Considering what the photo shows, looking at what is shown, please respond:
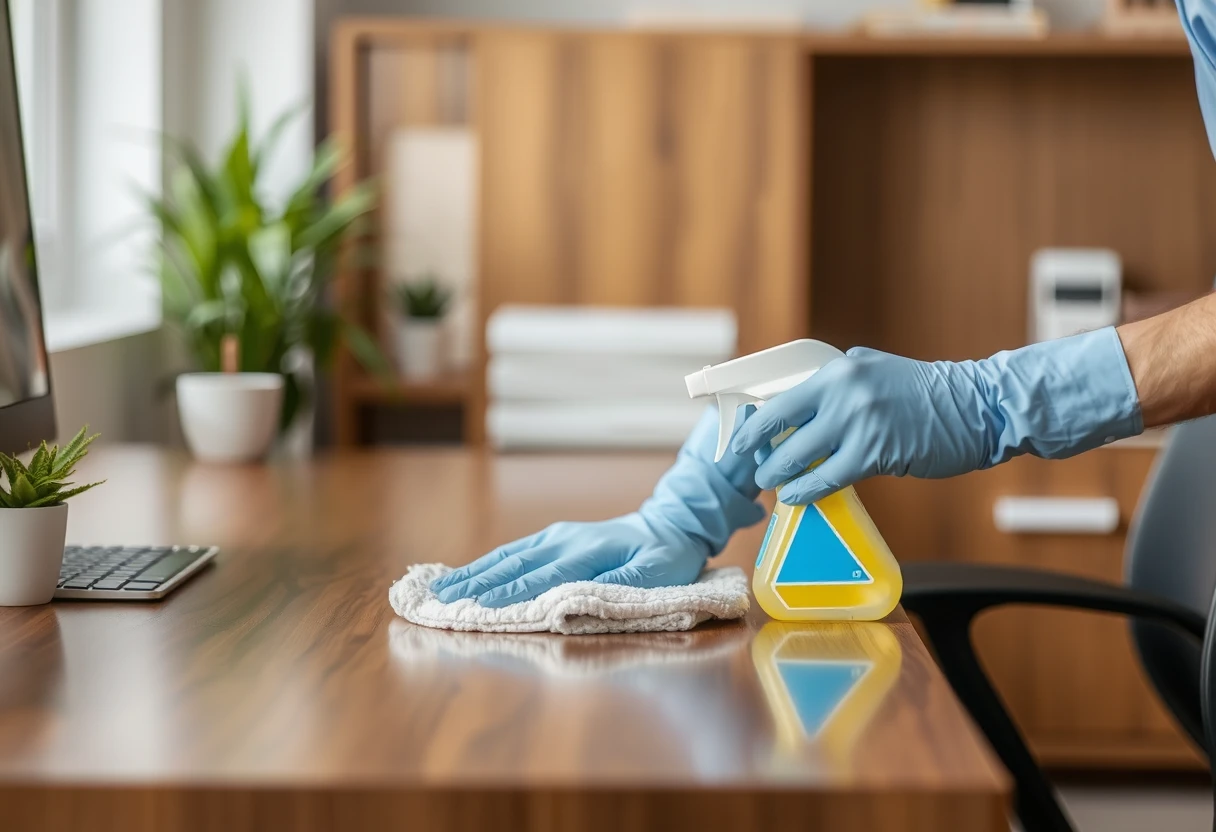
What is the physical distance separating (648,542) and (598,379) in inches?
51.4

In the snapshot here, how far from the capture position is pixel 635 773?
0.62m

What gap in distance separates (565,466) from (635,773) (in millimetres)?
1121

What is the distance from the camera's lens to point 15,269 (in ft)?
4.00

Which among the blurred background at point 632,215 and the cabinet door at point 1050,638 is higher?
the blurred background at point 632,215

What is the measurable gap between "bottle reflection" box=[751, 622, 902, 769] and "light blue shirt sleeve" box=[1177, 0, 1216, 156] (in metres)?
0.68

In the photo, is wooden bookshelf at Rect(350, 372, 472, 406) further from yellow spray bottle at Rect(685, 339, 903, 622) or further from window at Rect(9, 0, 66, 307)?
yellow spray bottle at Rect(685, 339, 903, 622)

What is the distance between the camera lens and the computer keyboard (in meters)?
0.98

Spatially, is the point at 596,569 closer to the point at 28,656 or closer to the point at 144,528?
the point at 28,656

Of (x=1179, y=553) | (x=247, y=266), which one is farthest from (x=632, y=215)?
(x=1179, y=553)

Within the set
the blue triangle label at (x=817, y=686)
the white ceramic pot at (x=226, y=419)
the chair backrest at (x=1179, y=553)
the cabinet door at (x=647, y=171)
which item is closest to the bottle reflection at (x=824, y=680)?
the blue triangle label at (x=817, y=686)

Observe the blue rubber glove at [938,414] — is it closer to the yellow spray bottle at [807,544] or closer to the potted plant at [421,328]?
the yellow spray bottle at [807,544]

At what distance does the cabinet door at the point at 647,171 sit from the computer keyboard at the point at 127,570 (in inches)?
57.5

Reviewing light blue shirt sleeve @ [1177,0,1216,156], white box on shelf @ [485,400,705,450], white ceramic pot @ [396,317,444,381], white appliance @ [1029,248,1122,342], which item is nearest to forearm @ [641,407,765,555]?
light blue shirt sleeve @ [1177,0,1216,156]

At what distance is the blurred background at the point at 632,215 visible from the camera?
2.31m
